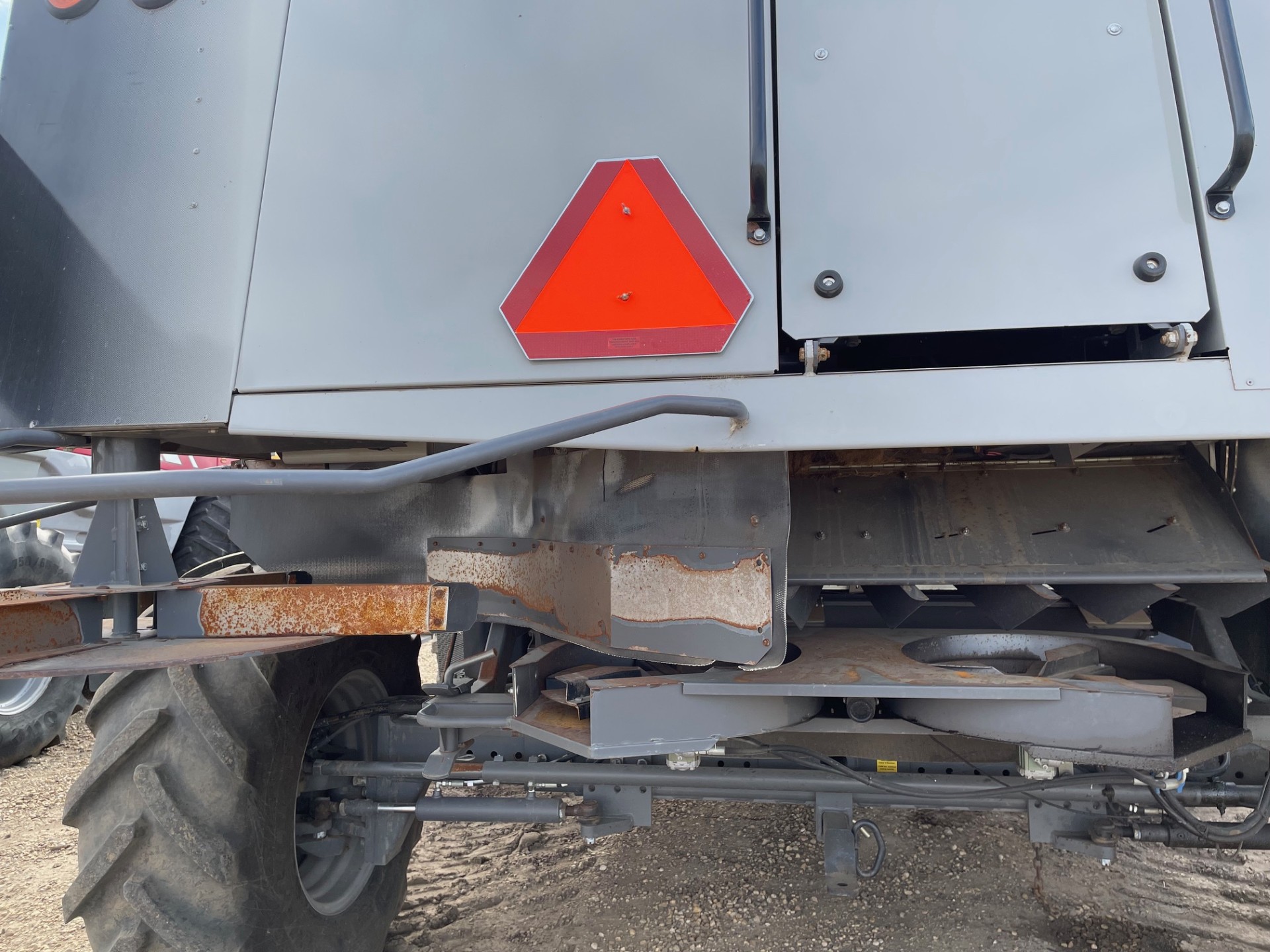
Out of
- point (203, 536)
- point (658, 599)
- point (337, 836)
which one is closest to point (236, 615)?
point (658, 599)

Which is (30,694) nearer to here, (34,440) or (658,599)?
(34,440)

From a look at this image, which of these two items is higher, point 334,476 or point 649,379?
point 649,379

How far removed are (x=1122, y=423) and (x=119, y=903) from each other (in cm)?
230

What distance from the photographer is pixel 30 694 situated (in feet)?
14.3

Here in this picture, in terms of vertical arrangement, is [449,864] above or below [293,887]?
Answer: below

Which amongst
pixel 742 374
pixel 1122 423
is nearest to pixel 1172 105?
pixel 1122 423

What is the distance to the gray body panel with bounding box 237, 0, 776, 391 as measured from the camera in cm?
134

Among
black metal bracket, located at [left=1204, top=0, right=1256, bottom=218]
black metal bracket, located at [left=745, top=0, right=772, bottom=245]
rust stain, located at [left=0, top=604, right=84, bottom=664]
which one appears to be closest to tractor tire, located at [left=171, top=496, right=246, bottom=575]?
rust stain, located at [left=0, top=604, right=84, bottom=664]

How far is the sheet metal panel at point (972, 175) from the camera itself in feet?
4.11

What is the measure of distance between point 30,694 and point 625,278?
4.88m

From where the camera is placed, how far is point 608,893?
281 cm

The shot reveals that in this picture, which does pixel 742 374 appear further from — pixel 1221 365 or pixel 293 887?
pixel 293 887

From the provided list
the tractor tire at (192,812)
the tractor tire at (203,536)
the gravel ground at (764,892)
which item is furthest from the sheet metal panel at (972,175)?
the tractor tire at (203,536)

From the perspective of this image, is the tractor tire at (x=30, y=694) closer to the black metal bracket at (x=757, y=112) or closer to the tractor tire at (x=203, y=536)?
the tractor tire at (x=203, y=536)
